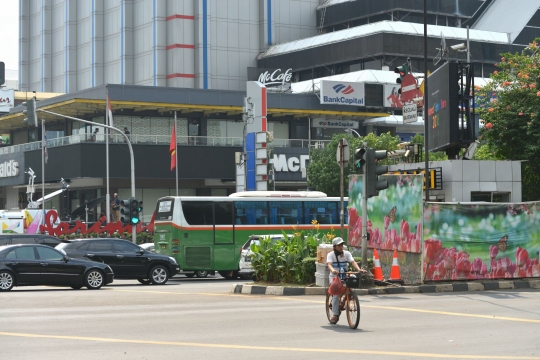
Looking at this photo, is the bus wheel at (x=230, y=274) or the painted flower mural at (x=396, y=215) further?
the bus wheel at (x=230, y=274)

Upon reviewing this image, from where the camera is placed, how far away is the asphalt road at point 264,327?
38.7 feet

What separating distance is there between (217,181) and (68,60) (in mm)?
33539

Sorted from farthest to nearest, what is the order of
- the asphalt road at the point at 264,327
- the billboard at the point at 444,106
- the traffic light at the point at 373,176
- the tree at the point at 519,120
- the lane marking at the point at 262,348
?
the tree at the point at 519,120 < the billboard at the point at 444,106 < the traffic light at the point at 373,176 < the asphalt road at the point at 264,327 < the lane marking at the point at 262,348

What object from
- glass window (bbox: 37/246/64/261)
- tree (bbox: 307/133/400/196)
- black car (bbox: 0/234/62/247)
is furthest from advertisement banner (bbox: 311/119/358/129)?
glass window (bbox: 37/246/64/261)

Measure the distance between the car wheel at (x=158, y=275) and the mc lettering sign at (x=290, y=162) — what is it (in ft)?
111

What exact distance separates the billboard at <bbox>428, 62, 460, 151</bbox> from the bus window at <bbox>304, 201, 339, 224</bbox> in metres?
6.58

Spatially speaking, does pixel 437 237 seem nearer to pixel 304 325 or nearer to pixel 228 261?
pixel 304 325

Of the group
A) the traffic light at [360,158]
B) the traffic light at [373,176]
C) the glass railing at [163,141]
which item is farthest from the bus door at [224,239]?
the glass railing at [163,141]

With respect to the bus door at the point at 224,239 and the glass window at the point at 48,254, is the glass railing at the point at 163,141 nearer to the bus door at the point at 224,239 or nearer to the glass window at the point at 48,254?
the bus door at the point at 224,239

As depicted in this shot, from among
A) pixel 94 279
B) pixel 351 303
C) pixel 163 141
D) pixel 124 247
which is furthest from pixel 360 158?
pixel 163 141

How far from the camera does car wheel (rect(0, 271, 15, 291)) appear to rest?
2458 centimetres

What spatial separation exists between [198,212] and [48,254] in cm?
763

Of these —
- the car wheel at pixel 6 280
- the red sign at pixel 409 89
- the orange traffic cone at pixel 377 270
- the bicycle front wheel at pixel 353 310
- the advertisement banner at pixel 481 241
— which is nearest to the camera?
the bicycle front wheel at pixel 353 310

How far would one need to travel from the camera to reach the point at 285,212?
3366 cm
